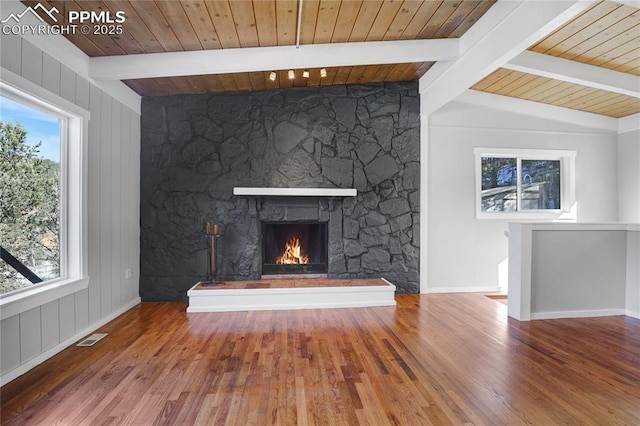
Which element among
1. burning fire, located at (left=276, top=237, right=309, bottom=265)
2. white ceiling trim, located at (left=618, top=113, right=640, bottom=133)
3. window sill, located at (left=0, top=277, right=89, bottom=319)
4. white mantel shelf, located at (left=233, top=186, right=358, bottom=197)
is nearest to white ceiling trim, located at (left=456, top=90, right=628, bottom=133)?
white ceiling trim, located at (left=618, top=113, right=640, bottom=133)

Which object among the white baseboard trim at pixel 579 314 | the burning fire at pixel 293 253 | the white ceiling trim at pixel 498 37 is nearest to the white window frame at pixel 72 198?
the burning fire at pixel 293 253

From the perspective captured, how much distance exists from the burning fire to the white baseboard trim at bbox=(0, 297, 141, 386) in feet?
6.32

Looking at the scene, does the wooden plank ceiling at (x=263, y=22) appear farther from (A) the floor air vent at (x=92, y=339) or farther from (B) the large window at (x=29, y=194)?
(A) the floor air vent at (x=92, y=339)

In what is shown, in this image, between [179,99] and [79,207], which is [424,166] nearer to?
[179,99]

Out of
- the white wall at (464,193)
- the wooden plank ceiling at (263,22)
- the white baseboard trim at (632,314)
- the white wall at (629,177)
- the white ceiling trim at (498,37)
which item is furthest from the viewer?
the white wall at (629,177)

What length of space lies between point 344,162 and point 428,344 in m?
2.41

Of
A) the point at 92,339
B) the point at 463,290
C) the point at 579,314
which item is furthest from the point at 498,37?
the point at 92,339

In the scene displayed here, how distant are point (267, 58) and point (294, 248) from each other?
2355 mm

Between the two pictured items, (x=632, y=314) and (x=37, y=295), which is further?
(x=632, y=314)

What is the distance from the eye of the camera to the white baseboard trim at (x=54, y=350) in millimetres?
2145

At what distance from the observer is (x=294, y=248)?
4.49 meters

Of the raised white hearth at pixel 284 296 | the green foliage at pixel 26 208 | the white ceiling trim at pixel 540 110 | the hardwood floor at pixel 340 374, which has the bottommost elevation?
the hardwood floor at pixel 340 374

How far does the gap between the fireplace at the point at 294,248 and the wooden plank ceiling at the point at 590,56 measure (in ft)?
9.58

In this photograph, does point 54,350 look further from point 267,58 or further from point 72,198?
point 267,58
